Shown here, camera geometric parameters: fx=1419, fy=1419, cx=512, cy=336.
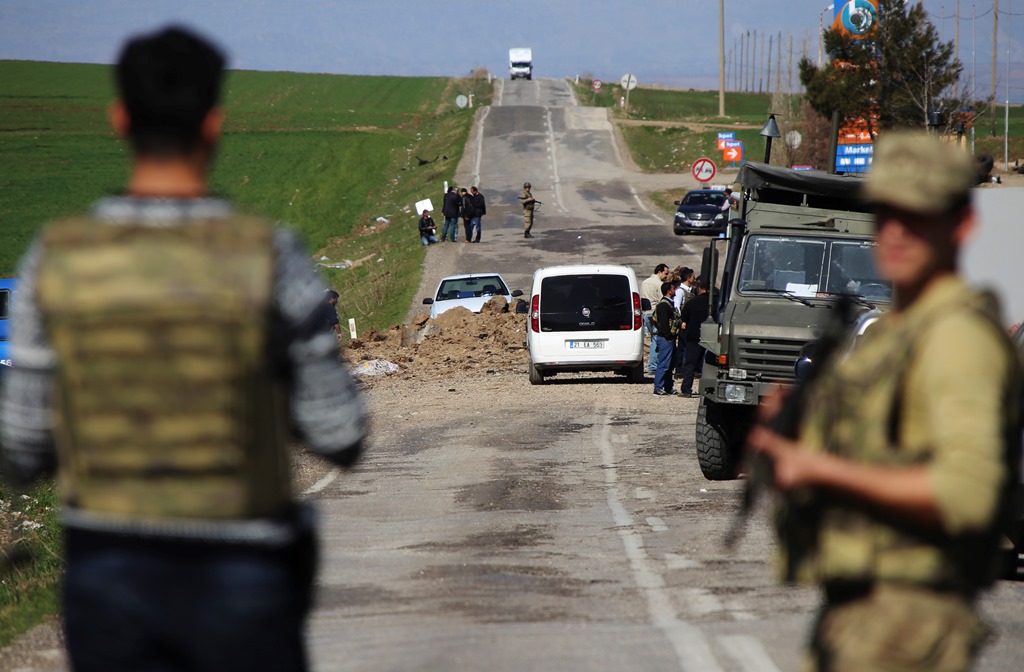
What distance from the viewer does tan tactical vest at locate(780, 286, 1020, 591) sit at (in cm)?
284

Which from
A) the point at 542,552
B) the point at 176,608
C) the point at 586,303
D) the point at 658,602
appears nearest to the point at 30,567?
the point at 542,552

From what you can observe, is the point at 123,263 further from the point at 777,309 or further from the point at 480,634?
the point at 777,309

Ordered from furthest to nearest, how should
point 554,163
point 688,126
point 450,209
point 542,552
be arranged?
point 688,126 → point 554,163 → point 450,209 → point 542,552

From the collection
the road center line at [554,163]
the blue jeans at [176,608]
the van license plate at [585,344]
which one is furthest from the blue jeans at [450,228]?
the blue jeans at [176,608]

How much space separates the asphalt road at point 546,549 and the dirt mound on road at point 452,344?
9.69 feet

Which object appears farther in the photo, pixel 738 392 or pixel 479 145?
pixel 479 145

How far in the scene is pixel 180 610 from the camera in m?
2.74

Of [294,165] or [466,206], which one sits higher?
[294,165]

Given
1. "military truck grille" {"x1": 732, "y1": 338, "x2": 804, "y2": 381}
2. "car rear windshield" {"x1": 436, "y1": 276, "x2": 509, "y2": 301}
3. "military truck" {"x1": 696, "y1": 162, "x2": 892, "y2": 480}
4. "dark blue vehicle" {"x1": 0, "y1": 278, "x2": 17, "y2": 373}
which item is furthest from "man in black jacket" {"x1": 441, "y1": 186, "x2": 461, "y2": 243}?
"military truck grille" {"x1": 732, "y1": 338, "x2": 804, "y2": 381}

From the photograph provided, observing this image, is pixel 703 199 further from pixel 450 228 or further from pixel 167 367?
pixel 167 367

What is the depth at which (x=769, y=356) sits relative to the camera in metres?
14.3

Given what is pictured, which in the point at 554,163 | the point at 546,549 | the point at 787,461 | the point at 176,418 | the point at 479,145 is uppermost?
the point at 479,145

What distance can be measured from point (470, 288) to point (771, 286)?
56.3 feet

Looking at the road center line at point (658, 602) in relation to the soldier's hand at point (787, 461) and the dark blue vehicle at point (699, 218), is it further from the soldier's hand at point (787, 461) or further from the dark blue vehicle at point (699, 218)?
the dark blue vehicle at point (699, 218)
